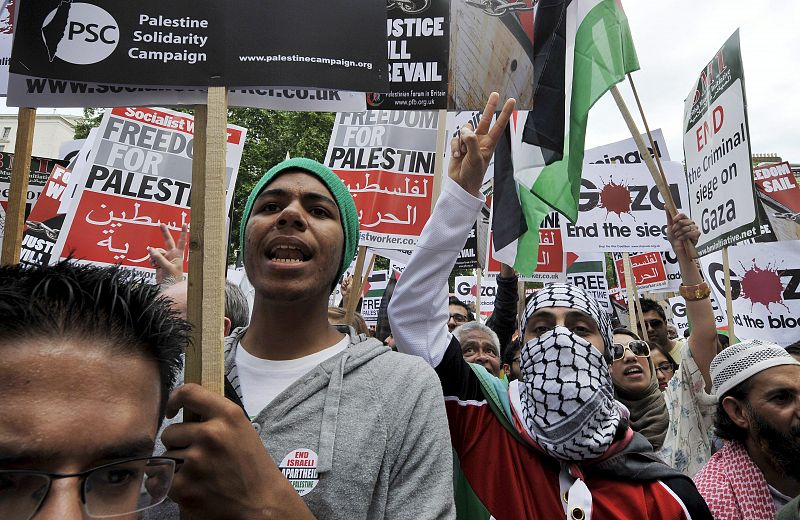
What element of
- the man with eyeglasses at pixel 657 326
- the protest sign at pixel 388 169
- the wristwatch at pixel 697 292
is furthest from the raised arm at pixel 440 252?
the man with eyeglasses at pixel 657 326

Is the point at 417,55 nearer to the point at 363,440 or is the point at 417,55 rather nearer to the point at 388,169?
the point at 388,169

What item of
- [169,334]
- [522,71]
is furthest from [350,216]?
[522,71]

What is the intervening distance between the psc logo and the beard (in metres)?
2.73

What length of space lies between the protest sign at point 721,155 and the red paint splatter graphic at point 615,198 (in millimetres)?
2094

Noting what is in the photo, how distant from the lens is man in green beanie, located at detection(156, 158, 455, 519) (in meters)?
1.18

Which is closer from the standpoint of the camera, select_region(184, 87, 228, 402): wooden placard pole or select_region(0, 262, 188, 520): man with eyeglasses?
select_region(0, 262, 188, 520): man with eyeglasses

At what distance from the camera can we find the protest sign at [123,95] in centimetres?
173

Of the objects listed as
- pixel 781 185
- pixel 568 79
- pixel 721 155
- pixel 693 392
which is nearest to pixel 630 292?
pixel 781 185

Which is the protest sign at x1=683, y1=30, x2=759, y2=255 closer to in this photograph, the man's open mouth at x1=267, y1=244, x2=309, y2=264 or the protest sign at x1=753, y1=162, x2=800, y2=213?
the protest sign at x1=753, y1=162, x2=800, y2=213

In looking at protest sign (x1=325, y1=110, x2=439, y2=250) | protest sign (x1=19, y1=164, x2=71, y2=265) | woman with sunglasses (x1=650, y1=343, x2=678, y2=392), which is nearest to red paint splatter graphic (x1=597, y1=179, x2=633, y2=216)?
woman with sunglasses (x1=650, y1=343, x2=678, y2=392)

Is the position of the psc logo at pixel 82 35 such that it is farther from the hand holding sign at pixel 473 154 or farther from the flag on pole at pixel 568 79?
the flag on pole at pixel 568 79

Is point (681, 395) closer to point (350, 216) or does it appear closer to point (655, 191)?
point (350, 216)

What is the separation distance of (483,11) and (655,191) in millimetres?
4324

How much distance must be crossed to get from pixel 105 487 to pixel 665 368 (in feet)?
15.7
